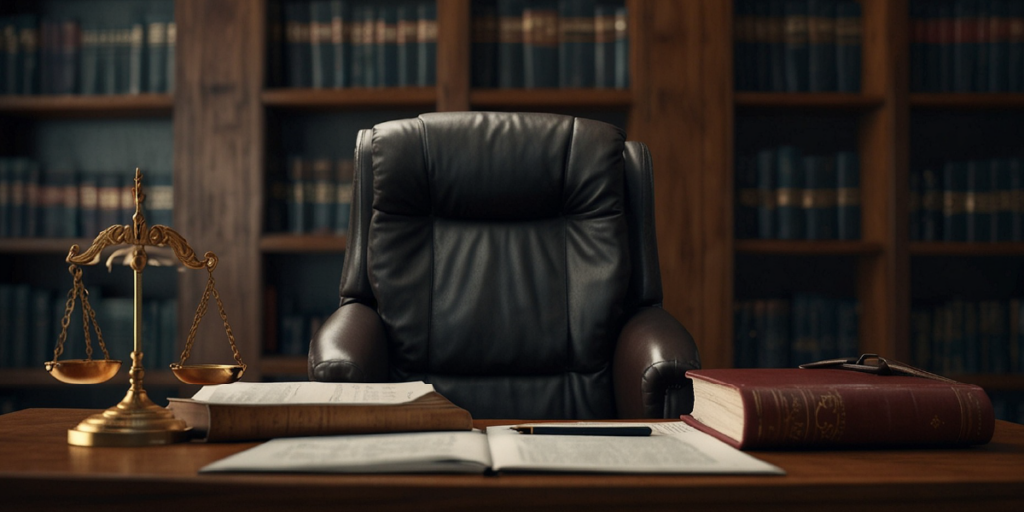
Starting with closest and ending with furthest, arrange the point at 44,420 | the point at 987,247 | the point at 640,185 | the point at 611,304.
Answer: the point at 44,420 → the point at 611,304 → the point at 640,185 → the point at 987,247

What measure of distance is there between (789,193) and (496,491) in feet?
6.74

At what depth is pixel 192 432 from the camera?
2.58ft

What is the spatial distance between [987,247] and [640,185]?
1363 mm

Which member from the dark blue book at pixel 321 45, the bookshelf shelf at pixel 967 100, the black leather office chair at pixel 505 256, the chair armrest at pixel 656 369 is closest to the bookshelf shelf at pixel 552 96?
the dark blue book at pixel 321 45

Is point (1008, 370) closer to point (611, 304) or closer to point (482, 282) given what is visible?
point (611, 304)

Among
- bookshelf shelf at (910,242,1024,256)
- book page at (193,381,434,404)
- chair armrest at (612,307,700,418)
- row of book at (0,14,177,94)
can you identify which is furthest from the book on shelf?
bookshelf shelf at (910,242,1024,256)

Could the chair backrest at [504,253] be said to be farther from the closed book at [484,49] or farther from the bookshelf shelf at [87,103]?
the bookshelf shelf at [87,103]

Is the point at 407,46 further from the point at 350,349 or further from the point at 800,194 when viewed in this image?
the point at 350,349

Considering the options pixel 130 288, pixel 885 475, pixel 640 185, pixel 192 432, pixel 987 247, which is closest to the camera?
pixel 885 475

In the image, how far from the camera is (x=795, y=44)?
7.95ft

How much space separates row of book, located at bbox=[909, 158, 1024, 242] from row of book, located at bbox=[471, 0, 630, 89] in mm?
985

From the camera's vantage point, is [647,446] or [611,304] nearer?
[647,446]

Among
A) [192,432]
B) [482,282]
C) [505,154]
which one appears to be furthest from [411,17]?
[192,432]

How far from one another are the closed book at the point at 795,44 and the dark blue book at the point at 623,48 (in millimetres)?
480
